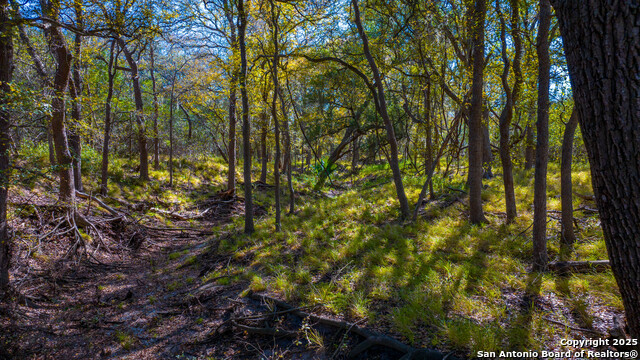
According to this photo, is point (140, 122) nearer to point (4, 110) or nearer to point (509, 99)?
point (4, 110)

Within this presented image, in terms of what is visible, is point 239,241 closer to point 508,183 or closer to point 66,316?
point 66,316

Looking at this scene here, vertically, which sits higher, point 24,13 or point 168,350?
point 24,13

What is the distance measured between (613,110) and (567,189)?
139 inches

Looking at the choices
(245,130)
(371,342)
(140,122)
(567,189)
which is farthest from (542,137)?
(140,122)

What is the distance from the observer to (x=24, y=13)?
431cm

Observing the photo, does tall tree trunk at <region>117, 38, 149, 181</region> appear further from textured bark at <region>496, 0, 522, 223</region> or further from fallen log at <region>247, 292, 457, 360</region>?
textured bark at <region>496, 0, 522, 223</region>

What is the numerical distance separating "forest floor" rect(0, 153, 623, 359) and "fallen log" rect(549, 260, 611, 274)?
0.62ft

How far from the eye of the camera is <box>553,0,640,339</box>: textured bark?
61.9 inches

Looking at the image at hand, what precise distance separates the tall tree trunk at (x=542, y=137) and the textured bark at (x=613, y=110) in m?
2.31

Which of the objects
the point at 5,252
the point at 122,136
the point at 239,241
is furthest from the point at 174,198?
the point at 5,252

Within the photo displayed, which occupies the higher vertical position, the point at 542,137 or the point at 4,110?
the point at 4,110

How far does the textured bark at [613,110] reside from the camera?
5.16ft

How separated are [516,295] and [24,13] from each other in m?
7.81

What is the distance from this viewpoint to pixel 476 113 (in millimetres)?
5812
